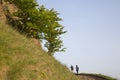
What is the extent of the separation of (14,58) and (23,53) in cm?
168

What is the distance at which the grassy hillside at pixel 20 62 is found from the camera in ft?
70.8

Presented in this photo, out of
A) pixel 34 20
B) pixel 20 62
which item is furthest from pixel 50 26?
pixel 20 62

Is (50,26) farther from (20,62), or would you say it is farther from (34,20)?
(20,62)

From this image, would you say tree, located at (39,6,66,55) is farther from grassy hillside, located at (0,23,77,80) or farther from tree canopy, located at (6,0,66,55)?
grassy hillside, located at (0,23,77,80)

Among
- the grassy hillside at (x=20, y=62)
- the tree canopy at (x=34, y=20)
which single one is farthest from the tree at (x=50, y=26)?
the grassy hillside at (x=20, y=62)

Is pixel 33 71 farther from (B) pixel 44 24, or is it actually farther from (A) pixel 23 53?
(B) pixel 44 24

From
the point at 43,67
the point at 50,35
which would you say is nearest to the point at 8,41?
the point at 43,67

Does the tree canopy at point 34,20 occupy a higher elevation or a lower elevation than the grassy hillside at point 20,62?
higher

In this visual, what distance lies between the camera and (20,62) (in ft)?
76.2

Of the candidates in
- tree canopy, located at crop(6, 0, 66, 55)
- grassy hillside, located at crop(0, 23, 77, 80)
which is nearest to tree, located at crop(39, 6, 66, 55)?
tree canopy, located at crop(6, 0, 66, 55)

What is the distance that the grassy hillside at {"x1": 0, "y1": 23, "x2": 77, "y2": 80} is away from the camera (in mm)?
21594

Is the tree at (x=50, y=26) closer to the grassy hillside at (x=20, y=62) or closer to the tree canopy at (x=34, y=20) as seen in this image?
the tree canopy at (x=34, y=20)

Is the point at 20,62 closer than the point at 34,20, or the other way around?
the point at 20,62

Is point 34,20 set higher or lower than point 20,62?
higher
